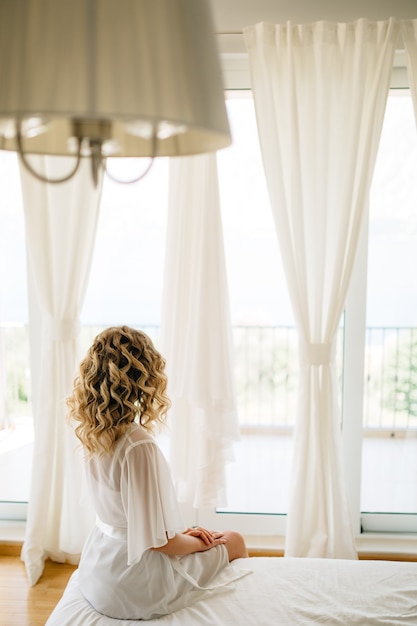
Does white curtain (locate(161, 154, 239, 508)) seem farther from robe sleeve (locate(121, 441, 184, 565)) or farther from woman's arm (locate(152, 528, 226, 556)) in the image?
robe sleeve (locate(121, 441, 184, 565))

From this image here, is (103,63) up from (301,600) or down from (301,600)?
up

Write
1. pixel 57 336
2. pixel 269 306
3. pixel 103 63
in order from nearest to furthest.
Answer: pixel 103 63, pixel 57 336, pixel 269 306

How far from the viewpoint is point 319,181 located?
2510 millimetres

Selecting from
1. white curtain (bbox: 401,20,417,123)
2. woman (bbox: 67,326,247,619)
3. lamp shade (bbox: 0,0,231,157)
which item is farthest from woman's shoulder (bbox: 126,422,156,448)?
white curtain (bbox: 401,20,417,123)

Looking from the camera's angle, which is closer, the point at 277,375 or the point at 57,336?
the point at 57,336

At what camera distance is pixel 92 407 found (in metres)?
1.96

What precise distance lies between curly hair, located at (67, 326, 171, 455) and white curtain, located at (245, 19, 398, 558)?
2.82 ft

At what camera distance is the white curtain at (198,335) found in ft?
8.46

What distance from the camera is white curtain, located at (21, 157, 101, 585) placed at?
2623 mm

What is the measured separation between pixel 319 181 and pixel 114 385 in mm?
1268

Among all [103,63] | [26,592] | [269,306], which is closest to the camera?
[103,63]

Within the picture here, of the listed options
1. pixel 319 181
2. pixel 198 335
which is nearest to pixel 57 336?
pixel 198 335

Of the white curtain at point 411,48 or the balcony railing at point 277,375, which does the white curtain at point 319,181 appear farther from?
the balcony railing at point 277,375

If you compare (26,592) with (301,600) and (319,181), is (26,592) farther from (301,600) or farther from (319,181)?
(319,181)
